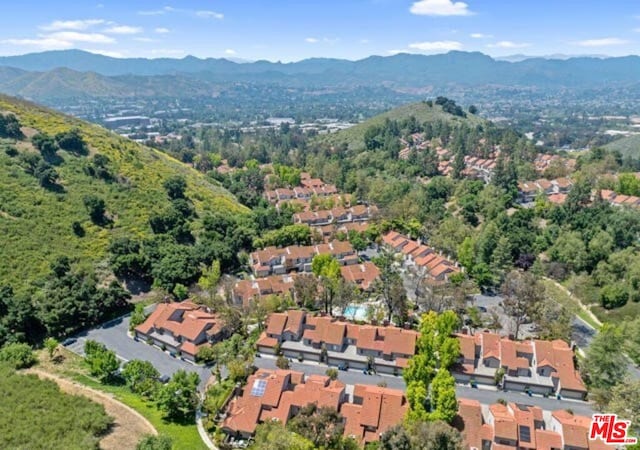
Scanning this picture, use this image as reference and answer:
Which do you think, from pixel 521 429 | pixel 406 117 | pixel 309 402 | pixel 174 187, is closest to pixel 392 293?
pixel 309 402

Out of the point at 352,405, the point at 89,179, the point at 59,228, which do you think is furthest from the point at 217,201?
the point at 352,405

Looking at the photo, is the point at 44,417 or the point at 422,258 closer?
the point at 44,417

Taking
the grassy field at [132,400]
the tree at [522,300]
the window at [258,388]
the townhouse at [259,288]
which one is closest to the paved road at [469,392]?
the window at [258,388]

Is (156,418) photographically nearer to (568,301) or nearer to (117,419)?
(117,419)

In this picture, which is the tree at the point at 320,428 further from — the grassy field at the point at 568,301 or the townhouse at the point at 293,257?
the grassy field at the point at 568,301

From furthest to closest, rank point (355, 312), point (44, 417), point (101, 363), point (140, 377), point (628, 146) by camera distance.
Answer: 1. point (628, 146)
2. point (355, 312)
3. point (101, 363)
4. point (140, 377)
5. point (44, 417)

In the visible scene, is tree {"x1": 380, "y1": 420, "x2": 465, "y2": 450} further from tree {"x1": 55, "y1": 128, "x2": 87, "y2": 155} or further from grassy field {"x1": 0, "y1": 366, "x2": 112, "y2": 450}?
tree {"x1": 55, "y1": 128, "x2": 87, "y2": 155}
